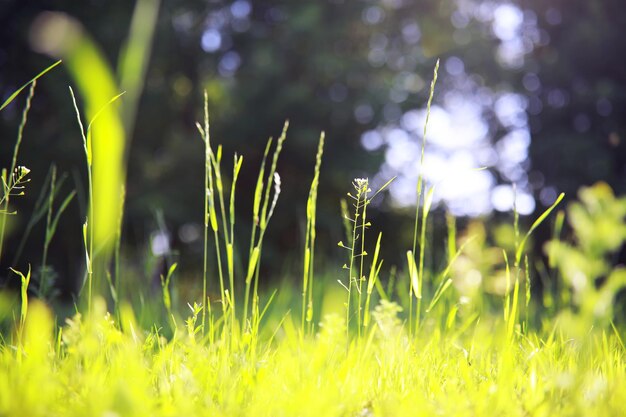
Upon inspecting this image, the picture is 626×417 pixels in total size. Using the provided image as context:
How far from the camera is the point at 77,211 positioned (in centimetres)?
727

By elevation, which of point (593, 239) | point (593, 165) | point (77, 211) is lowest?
point (77, 211)

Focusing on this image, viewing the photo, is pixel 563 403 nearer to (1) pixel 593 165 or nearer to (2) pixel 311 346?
(2) pixel 311 346

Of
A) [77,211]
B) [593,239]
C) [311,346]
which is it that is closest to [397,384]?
[311,346]

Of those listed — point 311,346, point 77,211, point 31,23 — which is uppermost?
point 31,23

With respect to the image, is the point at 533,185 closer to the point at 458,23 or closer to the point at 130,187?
the point at 458,23

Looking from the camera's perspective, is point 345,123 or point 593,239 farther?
point 345,123

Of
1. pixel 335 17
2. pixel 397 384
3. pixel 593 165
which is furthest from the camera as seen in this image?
pixel 335 17

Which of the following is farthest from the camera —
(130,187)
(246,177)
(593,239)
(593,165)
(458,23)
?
(458,23)

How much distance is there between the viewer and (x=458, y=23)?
9.68 meters

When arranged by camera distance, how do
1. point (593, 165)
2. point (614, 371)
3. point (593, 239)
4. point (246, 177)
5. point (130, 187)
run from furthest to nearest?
point (246, 177) → point (130, 187) → point (593, 165) → point (614, 371) → point (593, 239)

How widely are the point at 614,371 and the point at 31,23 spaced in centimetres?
794

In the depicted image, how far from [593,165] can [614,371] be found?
661 cm

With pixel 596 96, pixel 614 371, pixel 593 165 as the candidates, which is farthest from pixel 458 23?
pixel 614 371

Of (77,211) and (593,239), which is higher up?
(593,239)
